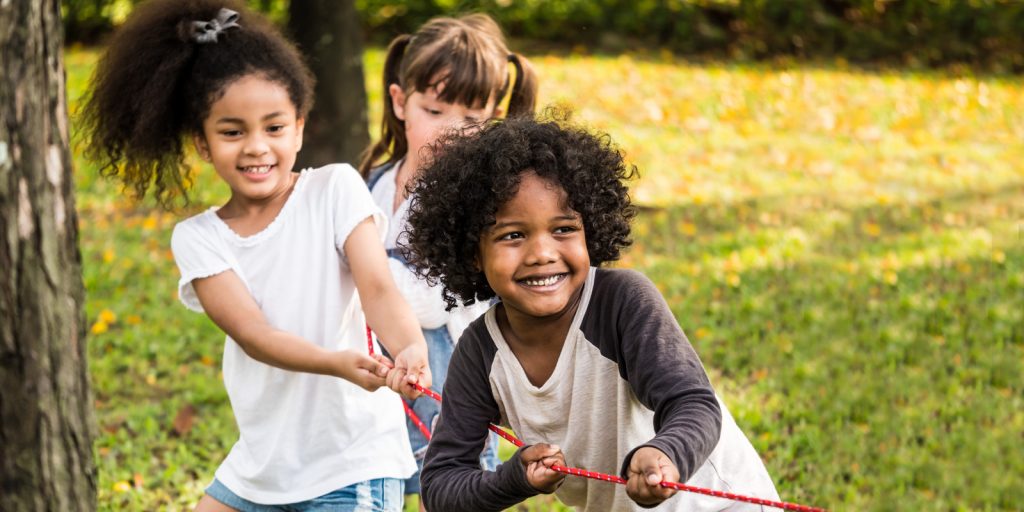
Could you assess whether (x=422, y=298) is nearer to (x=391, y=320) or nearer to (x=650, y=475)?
(x=391, y=320)

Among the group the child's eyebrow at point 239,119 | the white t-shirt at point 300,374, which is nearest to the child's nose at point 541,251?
the white t-shirt at point 300,374

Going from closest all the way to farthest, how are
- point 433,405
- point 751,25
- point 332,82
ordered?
point 433,405, point 332,82, point 751,25

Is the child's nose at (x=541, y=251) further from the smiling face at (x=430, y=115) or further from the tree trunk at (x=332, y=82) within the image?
the tree trunk at (x=332, y=82)

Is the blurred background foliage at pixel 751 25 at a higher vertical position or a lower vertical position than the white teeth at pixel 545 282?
lower

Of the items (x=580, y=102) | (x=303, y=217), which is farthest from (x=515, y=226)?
(x=580, y=102)

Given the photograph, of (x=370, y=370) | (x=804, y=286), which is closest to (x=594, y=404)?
(x=370, y=370)

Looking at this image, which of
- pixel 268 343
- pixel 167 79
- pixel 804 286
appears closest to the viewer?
pixel 268 343

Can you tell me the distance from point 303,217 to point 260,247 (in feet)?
0.49

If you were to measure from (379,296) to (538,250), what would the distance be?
2.62 ft

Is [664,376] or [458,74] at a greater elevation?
[458,74]

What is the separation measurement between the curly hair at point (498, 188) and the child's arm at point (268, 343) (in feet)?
1.03

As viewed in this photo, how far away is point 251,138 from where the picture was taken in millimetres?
3406

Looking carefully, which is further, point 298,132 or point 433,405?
point 433,405

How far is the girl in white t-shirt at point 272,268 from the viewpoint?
3.31m
